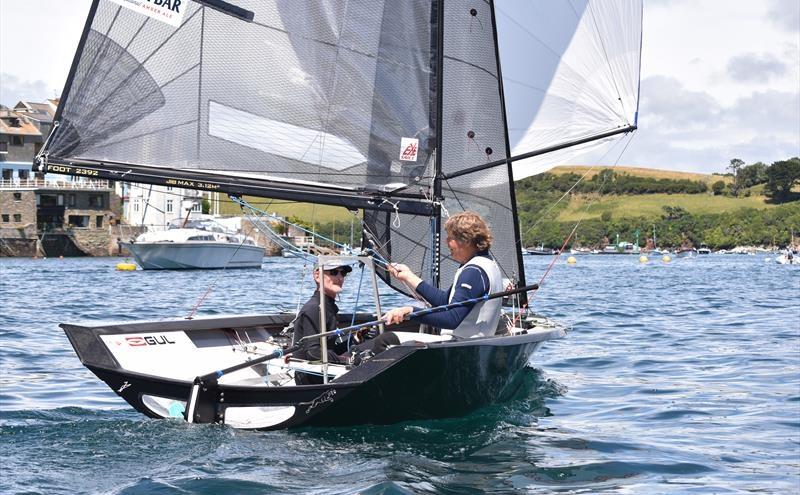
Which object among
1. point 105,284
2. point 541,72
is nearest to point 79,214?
point 105,284

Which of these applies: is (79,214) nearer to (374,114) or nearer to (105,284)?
(105,284)

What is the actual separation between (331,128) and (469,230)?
95.6 inches

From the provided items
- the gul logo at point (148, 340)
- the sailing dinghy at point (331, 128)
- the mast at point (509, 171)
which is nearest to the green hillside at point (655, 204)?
the mast at point (509, 171)

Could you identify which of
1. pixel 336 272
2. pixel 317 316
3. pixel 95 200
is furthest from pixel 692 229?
pixel 317 316

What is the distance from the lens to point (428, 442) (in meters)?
8.55

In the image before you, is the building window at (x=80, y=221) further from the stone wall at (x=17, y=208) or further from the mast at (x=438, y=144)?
the mast at (x=438, y=144)

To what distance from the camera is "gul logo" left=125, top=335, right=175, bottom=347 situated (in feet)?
Answer: 33.8

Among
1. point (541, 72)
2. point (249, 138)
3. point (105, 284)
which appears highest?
point (541, 72)

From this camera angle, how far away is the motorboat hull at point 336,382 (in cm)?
843

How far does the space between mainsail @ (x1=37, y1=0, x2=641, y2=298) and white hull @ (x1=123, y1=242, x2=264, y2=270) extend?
41.7 m

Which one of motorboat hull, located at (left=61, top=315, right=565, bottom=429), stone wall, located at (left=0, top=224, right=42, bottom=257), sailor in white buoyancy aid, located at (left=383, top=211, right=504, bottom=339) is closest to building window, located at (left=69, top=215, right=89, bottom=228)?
stone wall, located at (left=0, top=224, right=42, bottom=257)

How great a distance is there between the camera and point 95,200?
3472 inches

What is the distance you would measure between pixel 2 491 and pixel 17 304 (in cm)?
1825

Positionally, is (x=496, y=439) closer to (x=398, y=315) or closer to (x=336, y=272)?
(x=398, y=315)
